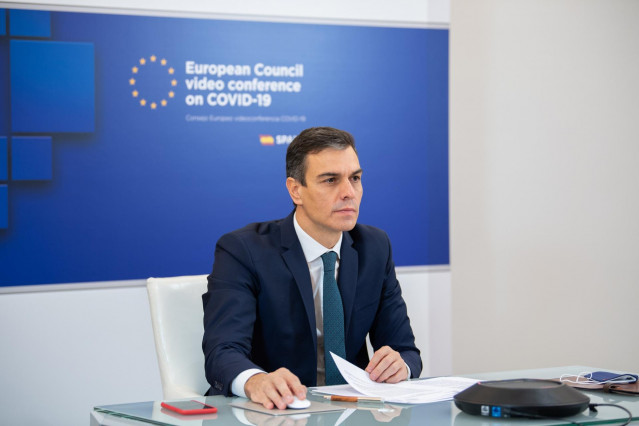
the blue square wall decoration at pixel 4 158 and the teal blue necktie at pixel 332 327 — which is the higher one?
the blue square wall decoration at pixel 4 158

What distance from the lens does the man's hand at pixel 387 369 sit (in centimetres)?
217

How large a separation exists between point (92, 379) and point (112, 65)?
1513 mm

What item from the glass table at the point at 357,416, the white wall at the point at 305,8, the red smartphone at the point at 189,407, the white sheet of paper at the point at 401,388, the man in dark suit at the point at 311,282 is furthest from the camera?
the white wall at the point at 305,8

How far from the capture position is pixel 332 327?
2.57m

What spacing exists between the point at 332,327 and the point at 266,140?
2.01 meters

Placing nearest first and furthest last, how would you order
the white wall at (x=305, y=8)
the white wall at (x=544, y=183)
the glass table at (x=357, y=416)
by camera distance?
the glass table at (x=357, y=416)
the white wall at (x=305, y=8)
the white wall at (x=544, y=183)

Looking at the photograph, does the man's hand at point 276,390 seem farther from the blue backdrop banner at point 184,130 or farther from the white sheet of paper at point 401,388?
the blue backdrop banner at point 184,130

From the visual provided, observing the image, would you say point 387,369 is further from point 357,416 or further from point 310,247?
point 310,247

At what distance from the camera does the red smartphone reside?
176 centimetres

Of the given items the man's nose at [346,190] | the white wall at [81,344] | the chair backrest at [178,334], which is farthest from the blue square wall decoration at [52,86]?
the man's nose at [346,190]

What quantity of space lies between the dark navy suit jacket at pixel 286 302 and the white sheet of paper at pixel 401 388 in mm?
307

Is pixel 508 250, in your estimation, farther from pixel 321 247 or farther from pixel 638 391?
pixel 638 391

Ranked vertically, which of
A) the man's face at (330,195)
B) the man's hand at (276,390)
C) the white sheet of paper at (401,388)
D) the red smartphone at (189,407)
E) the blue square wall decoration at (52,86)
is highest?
the blue square wall decoration at (52,86)

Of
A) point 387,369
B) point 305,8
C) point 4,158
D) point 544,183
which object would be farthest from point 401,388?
point 544,183
